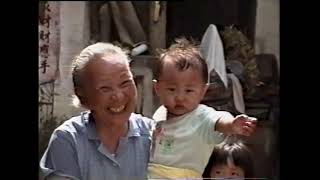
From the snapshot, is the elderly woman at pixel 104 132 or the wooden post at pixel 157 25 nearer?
the elderly woman at pixel 104 132

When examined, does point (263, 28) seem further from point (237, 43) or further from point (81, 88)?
point (81, 88)

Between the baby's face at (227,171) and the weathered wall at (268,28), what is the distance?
23 centimetres

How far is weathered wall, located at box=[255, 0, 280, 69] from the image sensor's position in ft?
3.72

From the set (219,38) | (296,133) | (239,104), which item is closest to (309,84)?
(296,133)

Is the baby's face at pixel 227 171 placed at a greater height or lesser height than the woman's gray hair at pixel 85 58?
lesser

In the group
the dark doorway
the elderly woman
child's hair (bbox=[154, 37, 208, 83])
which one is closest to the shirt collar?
the elderly woman

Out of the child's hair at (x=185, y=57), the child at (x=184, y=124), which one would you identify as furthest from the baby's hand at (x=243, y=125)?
the child's hair at (x=185, y=57)

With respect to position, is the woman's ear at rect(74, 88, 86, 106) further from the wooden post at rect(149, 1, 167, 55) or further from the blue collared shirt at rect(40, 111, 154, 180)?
the wooden post at rect(149, 1, 167, 55)

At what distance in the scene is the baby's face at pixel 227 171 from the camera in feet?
3.97

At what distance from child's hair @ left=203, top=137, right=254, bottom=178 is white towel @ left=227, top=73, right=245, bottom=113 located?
63 millimetres

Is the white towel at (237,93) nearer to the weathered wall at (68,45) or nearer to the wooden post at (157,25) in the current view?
the wooden post at (157,25)

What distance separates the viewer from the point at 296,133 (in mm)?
1056
